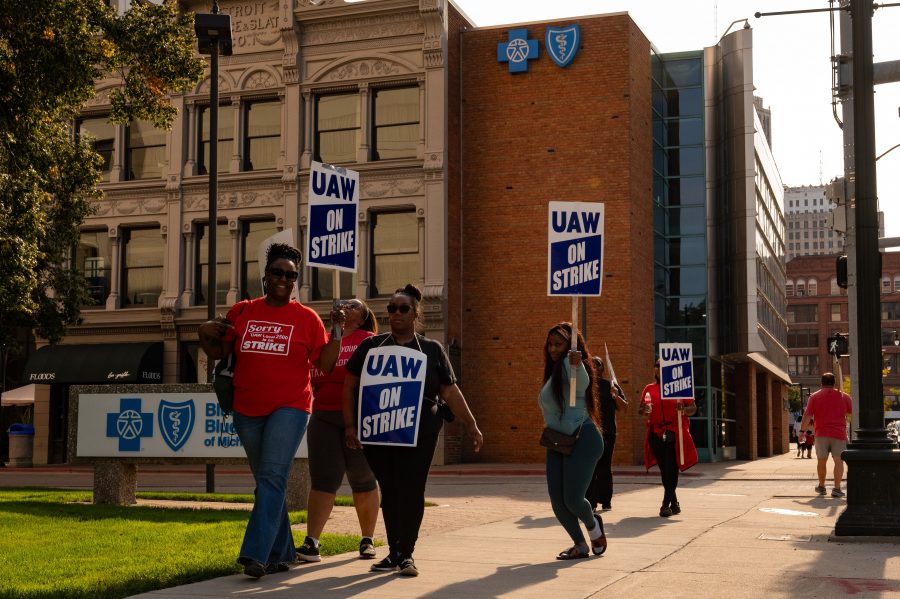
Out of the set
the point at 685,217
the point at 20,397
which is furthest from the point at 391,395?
the point at 20,397

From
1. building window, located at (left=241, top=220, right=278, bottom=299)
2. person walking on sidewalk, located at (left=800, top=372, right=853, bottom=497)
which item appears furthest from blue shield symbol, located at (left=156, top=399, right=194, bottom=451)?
building window, located at (left=241, top=220, right=278, bottom=299)

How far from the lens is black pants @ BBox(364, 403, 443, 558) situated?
299 inches

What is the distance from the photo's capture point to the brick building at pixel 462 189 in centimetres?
3183

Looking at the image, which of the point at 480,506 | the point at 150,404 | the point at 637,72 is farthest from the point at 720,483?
the point at 637,72

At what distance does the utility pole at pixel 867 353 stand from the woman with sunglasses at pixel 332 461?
4.60 metres

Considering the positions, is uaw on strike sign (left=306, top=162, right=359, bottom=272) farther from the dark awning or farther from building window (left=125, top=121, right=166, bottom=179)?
building window (left=125, top=121, right=166, bottom=179)

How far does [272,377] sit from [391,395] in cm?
82

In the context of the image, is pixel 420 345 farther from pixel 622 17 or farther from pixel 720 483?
pixel 622 17

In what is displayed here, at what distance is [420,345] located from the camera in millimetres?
7926

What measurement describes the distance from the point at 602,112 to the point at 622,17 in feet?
9.09

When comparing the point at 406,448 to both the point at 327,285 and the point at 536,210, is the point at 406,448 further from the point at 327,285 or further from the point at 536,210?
the point at 327,285

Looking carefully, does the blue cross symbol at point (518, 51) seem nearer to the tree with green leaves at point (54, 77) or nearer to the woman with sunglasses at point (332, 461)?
the tree with green leaves at point (54, 77)

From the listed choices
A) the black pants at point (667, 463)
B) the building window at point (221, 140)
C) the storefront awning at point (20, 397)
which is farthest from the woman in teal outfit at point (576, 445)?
the storefront awning at point (20, 397)

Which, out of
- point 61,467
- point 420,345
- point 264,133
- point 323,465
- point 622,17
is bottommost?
point 61,467
